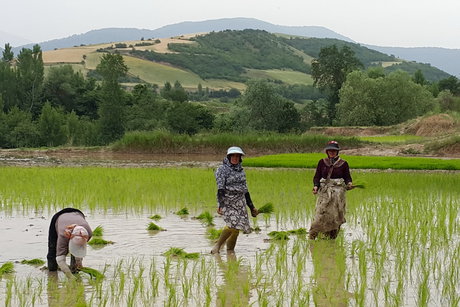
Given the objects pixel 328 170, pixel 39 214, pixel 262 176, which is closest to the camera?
pixel 328 170

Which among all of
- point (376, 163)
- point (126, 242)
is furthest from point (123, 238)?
point (376, 163)

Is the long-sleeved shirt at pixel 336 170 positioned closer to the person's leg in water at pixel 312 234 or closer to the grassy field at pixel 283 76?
the person's leg in water at pixel 312 234

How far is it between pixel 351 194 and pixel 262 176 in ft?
16.2

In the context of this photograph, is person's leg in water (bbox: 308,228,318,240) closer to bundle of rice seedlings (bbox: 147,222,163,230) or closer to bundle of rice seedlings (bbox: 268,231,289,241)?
bundle of rice seedlings (bbox: 268,231,289,241)

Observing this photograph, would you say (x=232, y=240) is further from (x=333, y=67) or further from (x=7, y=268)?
(x=333, y=67)

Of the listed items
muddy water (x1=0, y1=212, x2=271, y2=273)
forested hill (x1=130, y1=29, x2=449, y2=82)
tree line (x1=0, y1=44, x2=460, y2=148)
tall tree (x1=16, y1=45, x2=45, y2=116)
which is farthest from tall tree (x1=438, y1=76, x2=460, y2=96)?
muddy water (x1=0, y1=212, x2=271, y2=273)

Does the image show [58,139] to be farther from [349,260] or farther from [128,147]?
[349,260]

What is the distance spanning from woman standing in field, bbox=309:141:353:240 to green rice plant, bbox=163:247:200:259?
2.20 m

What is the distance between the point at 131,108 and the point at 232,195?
145ft

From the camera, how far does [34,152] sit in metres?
39.6

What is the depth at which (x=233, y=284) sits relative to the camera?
7.61 meters

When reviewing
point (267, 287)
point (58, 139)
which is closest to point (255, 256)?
point (267, 287)

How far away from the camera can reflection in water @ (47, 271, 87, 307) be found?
22.3 ft

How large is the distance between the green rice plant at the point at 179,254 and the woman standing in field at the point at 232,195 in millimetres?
453
